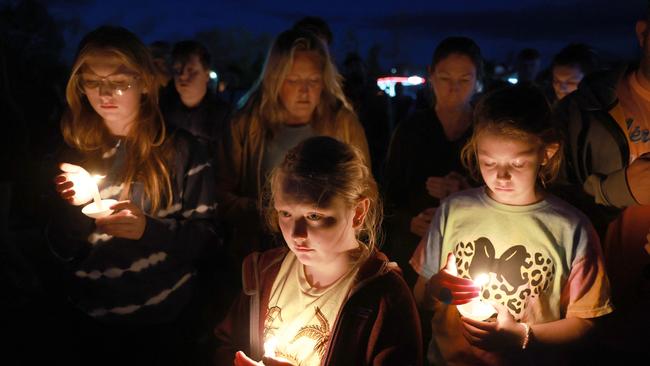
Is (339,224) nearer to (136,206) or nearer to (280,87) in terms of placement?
(136,206)

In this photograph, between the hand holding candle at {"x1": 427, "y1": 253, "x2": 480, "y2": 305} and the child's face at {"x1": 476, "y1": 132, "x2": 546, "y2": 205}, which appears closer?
the hand holding candle at {"x1": 427, "y1": 253, "x2": 480, "y2": 305}

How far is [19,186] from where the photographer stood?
23.1 ft

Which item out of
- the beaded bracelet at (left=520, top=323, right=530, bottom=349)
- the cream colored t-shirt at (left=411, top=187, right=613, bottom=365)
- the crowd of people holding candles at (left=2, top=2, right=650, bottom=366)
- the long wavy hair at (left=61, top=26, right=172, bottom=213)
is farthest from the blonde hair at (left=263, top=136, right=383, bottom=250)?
the long wavy hair at (left=61, top=26, right=172, bottom=213)

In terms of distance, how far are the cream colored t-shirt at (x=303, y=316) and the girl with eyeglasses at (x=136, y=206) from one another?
26.1 inches

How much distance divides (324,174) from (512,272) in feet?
2.81

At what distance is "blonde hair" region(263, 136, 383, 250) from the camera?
1.90 metres

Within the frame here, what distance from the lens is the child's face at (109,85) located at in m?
2.44

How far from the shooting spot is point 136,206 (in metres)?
2.37

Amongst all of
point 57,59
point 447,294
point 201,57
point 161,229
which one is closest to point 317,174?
point 447,294

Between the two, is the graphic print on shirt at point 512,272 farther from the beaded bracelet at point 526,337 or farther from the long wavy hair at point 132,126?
the long wavy hair at point 132,126

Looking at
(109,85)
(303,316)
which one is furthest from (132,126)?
(303,316)

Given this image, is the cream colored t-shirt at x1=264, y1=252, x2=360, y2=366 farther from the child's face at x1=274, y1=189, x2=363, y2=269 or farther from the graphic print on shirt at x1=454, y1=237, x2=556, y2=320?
the graphic print on shirt at x1=454, y1=237, x2=556, y2=320

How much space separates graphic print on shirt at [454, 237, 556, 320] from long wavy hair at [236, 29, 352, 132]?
131 cm

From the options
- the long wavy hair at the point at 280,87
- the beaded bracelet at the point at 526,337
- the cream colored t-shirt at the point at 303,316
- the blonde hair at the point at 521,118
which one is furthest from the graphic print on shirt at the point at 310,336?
the long wavy hair at the point at 280,87
